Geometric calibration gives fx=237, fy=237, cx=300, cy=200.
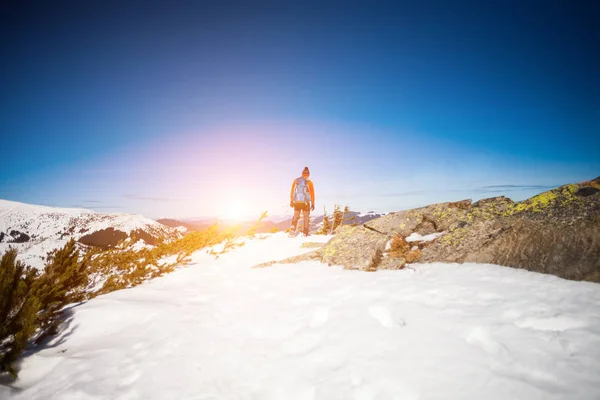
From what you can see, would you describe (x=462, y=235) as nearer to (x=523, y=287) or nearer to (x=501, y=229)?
(x=501, y=229)

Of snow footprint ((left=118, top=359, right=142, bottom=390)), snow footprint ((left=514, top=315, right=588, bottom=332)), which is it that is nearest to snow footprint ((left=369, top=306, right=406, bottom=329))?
snow footprint ((left=514, top=315, right=588, bottom=332))

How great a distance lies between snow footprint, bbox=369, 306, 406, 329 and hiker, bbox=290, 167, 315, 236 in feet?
20.6

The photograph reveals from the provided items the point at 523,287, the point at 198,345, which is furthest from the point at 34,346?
the point at 523,287

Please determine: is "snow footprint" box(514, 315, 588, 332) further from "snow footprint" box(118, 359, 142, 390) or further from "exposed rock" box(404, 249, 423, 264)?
"snow footprint" box(118, 359, 142, 390)

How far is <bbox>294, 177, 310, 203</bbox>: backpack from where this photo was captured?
880 centimetres

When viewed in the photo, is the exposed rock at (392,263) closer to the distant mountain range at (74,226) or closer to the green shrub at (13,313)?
the distant mountain range at (74,226)

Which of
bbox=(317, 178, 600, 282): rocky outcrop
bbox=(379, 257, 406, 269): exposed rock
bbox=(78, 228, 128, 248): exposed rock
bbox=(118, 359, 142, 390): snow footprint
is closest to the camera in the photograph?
bbox=(118, 359, 142, 390): snow footprint

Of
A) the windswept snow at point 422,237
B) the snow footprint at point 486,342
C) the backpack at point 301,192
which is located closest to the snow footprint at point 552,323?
the snow footprint at point 486,342

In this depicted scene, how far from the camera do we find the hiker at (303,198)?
28.8 ft

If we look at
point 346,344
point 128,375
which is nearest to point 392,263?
point 346,344

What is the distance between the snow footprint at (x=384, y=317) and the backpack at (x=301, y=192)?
646 centimetres

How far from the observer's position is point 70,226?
259 inches

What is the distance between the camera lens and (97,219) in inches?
288

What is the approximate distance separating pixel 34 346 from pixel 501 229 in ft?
18.5
